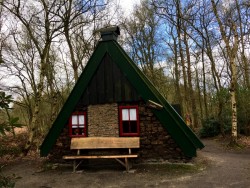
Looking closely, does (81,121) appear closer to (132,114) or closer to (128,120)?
(128,120)

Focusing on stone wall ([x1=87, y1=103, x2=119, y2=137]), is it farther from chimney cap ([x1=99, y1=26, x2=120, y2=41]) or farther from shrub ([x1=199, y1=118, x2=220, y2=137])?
shrub ([x1=199, y1=118, x2=220, y2=137])

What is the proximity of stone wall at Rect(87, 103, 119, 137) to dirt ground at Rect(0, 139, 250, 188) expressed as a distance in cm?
149

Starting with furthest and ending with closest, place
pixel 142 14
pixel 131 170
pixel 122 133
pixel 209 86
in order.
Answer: pixel 209 86 < pixel 142 14 < pixel 122 133 < pixel 131 170

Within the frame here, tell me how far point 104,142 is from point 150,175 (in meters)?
2.49

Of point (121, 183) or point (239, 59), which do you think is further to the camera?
point (239, 59)

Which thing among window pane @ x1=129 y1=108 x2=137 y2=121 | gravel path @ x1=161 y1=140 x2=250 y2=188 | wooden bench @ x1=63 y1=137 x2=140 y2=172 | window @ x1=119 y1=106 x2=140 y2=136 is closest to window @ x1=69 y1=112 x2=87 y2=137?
wooden bench @ x1=63 y1=137 x2=140 y2=172

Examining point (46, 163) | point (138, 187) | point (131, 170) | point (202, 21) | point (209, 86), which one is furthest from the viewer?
point (209, 86)

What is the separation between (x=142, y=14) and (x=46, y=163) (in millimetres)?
19350

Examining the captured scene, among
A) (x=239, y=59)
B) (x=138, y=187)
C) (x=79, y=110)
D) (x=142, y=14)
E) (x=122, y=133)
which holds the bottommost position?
(x=138, y=187)

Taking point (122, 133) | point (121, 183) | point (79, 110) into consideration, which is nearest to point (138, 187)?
point (121, 183)

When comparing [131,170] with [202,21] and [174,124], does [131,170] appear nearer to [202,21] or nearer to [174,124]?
[174,124]

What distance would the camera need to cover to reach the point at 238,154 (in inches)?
524

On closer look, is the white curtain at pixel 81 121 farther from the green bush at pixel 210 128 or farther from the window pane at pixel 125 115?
the green bush at pixel 210 128

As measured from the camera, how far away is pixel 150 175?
1008 centimetres
